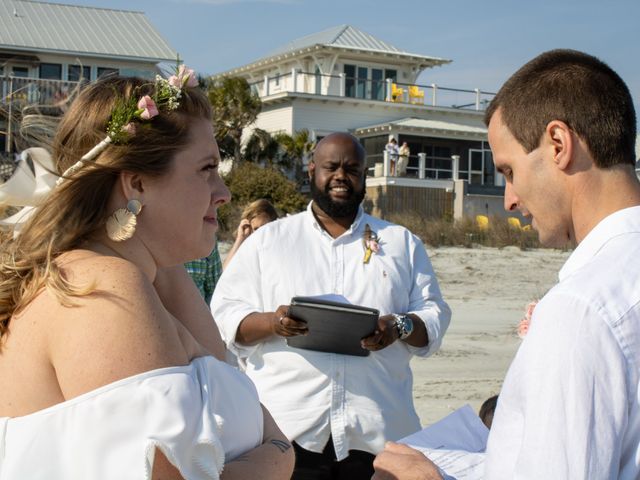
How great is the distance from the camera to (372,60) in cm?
5050

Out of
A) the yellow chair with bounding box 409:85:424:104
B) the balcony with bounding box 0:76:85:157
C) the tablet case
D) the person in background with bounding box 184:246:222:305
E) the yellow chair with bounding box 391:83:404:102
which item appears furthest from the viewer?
the yellow chair with bounding box 409:85:424:104

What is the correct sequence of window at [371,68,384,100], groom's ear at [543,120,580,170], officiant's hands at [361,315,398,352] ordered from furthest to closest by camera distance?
window at [371,68,384,100], officiant's hands at [361,315,398,352], groom's ear at [543,120,580,170]

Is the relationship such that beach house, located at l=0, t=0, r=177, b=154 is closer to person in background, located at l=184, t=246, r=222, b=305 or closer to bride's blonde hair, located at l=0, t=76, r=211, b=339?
person in background, located at l=184, t=246, r=222, b=305

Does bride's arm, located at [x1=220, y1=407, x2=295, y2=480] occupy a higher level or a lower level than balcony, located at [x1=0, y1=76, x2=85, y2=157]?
lower

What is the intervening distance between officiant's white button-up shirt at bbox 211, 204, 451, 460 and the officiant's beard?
70mm

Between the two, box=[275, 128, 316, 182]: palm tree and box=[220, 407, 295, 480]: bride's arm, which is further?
box=[275, 128, 316, 182]: palm tree

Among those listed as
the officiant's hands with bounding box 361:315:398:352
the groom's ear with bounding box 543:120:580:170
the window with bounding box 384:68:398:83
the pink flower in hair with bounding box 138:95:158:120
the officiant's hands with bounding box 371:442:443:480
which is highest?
the window with bounding box 384:68:398:83

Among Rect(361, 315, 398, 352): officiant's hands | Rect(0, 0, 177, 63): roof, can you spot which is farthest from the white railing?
Rect(361, 315, 398, 352): officiant's hands

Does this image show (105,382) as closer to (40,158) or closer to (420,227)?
(40,158)

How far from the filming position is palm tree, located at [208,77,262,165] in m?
38.6

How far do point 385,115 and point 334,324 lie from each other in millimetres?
42752

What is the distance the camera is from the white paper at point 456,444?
102 inches

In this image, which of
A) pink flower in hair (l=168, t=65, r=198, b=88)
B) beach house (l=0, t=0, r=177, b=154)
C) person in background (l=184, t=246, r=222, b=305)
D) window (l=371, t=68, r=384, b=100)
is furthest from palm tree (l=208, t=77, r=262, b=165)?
pink flower in hair (l=168, t=65, r=198, b=88)

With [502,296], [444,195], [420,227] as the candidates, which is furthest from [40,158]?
[444,195]
